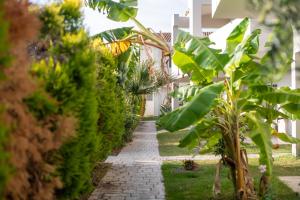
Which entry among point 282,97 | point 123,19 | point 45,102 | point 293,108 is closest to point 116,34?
point 123,19

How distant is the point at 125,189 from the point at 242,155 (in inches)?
120

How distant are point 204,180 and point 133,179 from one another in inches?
73.4

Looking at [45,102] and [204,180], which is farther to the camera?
[204,180]

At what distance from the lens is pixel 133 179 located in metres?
11.9

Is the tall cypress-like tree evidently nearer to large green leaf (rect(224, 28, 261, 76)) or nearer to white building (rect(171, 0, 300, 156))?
white building (rect(171, 0, 300, 156))

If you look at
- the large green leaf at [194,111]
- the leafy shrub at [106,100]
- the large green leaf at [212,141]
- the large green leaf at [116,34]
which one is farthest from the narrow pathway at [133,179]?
the large green leaf at [116,34]

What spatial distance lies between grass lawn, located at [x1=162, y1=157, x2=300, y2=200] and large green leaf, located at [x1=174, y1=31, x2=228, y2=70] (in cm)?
288

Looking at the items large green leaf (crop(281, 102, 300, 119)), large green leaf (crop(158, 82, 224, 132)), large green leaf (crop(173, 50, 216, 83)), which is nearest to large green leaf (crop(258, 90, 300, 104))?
large green leaf (crop(281, 102, 300, 119))

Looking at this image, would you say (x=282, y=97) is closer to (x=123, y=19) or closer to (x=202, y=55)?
(x=202, y=55)

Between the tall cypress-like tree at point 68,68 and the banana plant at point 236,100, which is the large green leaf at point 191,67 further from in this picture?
the tall cypress-like tree at point 68,68

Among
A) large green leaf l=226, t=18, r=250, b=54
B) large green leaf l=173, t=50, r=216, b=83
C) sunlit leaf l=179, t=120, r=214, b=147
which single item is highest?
large green leaf l=226, t=18, r=250, b=54

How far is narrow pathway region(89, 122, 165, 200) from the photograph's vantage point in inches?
389

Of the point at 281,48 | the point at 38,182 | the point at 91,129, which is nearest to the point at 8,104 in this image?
the point at 38,182

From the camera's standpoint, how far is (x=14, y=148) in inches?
147
